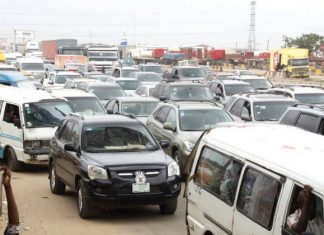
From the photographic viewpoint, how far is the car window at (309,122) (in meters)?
11.2

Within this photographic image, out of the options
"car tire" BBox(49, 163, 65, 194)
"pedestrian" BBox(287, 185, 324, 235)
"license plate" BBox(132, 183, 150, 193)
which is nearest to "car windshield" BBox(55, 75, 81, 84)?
"car tire" BBox(49, 163, 65, 194)

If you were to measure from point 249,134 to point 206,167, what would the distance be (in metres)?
0.75

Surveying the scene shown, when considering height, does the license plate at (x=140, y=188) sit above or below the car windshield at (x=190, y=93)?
below

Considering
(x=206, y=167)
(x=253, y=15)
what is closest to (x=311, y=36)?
(x=253, y=15)

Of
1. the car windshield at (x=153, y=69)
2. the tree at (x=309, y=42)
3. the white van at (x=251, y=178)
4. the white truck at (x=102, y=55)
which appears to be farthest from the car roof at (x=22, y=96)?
the tree at (x=309, y=42)

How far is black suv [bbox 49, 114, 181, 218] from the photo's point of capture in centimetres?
898

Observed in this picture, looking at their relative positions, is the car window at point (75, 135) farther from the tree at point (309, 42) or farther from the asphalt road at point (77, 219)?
the tree at point (309, 42)

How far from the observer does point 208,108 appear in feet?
45.2

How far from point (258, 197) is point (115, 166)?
13.0 feet

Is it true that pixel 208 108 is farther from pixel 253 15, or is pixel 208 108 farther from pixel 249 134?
pixel 253 15

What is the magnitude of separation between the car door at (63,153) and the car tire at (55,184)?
0.67 feet

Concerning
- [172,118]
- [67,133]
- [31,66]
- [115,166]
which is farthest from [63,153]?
[31,66]

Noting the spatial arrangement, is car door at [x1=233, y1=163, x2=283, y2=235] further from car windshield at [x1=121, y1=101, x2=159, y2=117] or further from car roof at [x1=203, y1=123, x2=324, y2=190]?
car windshield at [x1=121, y1=101, x2=159, y2=117]

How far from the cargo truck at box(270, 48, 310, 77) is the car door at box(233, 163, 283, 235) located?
5364 cm
